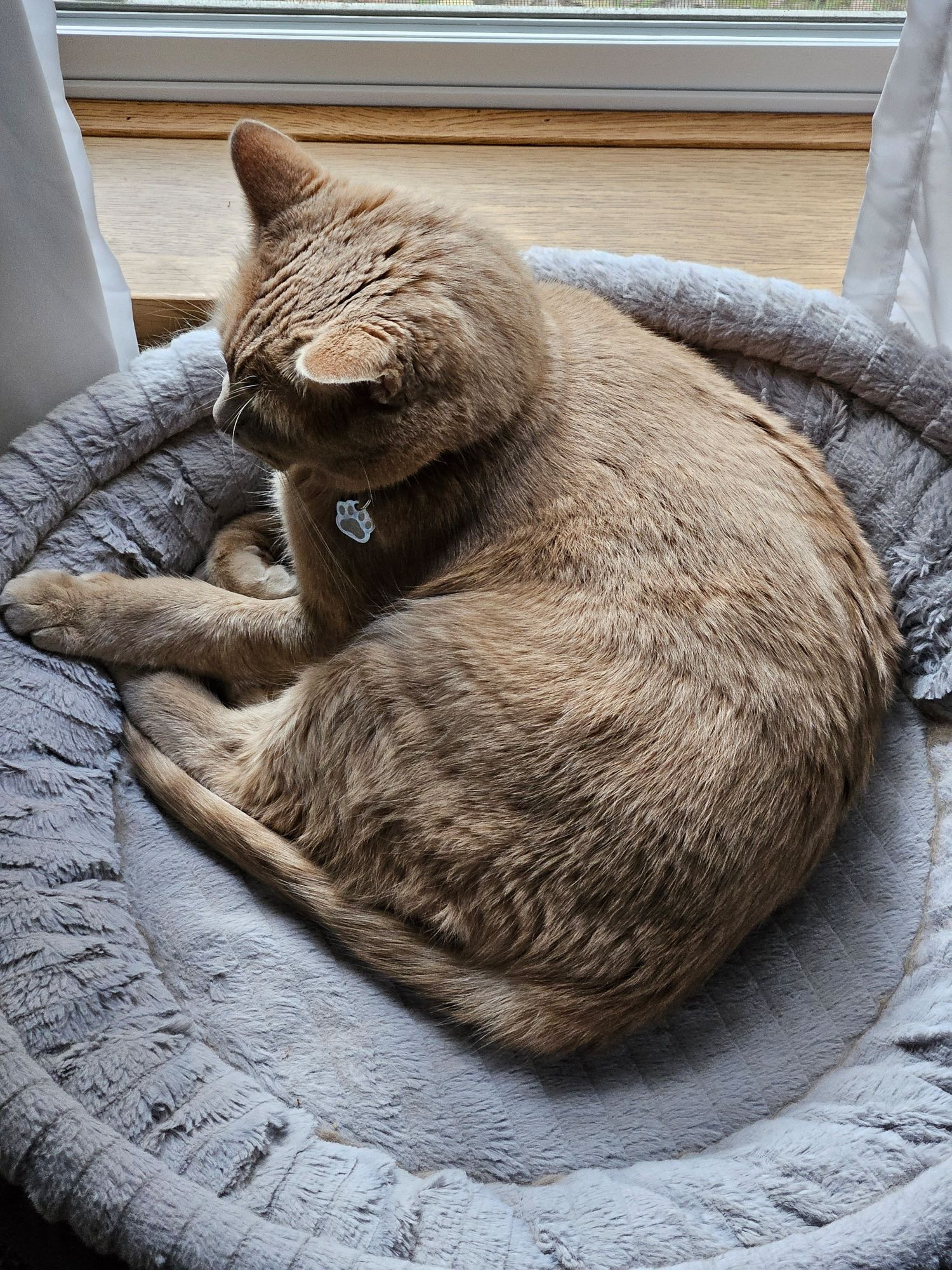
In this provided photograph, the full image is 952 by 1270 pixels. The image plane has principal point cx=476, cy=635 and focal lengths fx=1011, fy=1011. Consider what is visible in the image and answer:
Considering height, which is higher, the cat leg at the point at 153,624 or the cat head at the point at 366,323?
the cat head at the point at 366,323

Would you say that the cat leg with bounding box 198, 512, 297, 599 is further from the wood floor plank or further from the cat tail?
the wood floor plank

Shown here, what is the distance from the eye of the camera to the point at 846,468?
1.55m

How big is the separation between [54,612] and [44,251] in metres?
0.49

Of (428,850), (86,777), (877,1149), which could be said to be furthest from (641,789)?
(86,777)

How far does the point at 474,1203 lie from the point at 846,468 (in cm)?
114

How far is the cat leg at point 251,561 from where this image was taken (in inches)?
63.8

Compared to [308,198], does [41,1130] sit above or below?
below

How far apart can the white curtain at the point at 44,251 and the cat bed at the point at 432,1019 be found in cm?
7

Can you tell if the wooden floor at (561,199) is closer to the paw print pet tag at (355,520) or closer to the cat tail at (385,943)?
the paw print pet tag at (355,520)

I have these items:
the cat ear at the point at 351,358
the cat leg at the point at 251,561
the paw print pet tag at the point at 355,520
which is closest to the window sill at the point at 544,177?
the cat leg at the point at 251,561

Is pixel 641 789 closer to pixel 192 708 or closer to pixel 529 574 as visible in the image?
pixel 529 574

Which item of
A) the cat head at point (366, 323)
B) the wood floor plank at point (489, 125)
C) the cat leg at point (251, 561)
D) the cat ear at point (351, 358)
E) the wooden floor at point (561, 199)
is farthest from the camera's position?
the wood floor plank at point (489, 125)

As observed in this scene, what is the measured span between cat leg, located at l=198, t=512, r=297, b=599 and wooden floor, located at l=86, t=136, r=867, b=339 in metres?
0.46

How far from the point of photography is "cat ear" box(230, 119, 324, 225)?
125 centimetres
